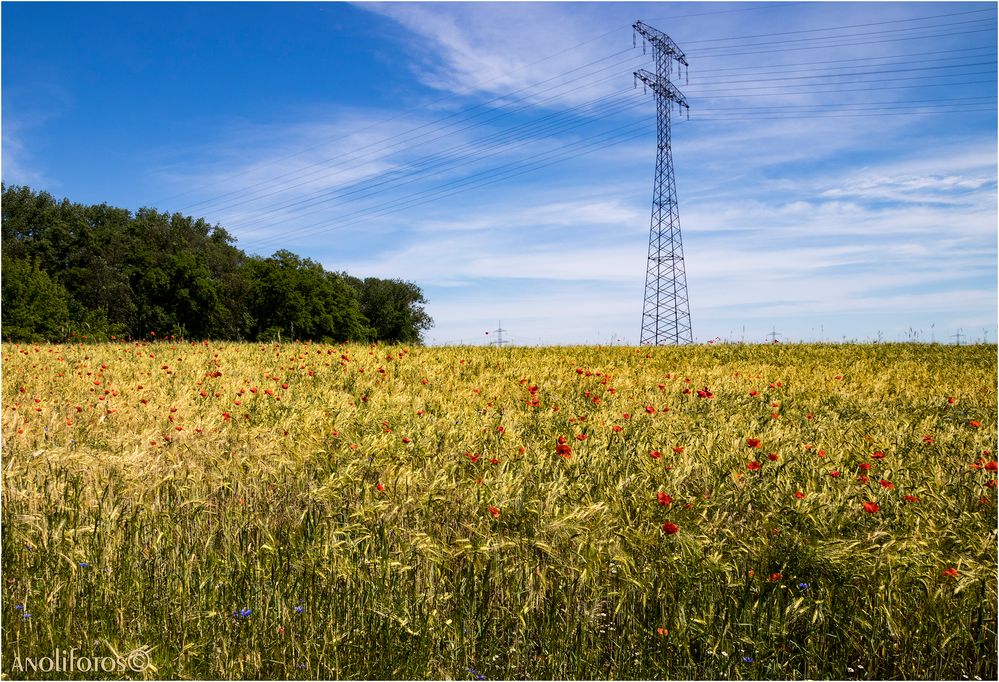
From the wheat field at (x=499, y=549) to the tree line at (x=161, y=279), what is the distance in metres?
39.0

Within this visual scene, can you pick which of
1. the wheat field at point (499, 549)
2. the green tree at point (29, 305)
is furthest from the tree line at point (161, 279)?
the wheat field at point (499, 549)

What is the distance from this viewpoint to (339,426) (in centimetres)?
601

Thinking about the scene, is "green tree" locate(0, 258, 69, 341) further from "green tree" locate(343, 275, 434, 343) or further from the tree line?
"green tree" locate(343, 275, 434, 343)

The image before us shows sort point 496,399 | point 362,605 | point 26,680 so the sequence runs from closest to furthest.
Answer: point 26,680, point 362,605, point 496,399

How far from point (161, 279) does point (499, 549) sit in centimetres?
4772

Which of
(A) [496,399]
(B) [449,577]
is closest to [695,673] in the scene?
(B) [449,577]

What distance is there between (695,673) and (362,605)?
158cm

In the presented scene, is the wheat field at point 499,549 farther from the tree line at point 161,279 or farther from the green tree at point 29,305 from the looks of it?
the tree line at point 161,279

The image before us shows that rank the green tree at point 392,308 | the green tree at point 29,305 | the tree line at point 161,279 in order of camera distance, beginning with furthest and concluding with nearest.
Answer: the green tree at point 392,308 → the tree line at point 161,279 → the green tree at point 29,305

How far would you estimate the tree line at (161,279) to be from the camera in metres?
45.2

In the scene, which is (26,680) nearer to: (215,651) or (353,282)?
(215,651)

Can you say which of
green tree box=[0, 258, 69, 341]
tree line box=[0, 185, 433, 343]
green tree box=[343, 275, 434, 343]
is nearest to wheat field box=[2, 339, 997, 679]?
green tree box=[0, 258, 69, 341]

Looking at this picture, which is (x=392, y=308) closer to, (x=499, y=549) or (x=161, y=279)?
(x=161, y=279)

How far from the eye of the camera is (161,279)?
45.2 m
